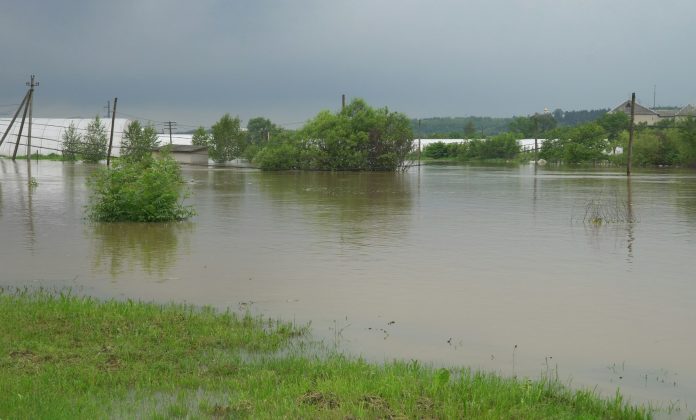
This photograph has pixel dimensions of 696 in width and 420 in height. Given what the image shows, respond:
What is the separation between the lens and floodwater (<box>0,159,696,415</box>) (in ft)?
26.1

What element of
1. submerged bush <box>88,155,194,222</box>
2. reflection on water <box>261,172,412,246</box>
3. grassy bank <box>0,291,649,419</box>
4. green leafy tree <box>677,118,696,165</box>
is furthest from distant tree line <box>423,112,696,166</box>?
grassy bank <box>0,291,649,419</box>

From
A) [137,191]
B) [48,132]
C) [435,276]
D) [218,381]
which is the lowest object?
[435,276]

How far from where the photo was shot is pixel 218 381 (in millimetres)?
6160

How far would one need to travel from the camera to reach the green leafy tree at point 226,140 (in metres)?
85.1

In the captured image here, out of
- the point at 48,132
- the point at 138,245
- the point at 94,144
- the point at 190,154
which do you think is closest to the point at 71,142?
the point at 94,144

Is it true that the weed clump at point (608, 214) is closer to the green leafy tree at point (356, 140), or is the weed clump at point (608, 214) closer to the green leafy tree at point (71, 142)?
the green leafy tree at point (356, 140)

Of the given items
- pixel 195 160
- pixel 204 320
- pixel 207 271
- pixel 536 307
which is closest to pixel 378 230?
pixel 207 271

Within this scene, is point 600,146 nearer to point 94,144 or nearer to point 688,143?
point 688,143

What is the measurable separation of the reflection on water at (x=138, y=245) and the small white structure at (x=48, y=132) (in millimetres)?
69681

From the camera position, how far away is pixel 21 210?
23.1 meters

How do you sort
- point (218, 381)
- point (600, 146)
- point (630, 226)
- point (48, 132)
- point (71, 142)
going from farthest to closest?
1. point (48, 132)
2. point (600, 146)
3. point (71, 142)
4. point (630, 226)
5. point (218, 381)

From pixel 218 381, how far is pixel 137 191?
14.1 metres

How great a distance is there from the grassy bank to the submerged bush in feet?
37.8

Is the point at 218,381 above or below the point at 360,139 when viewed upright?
below
